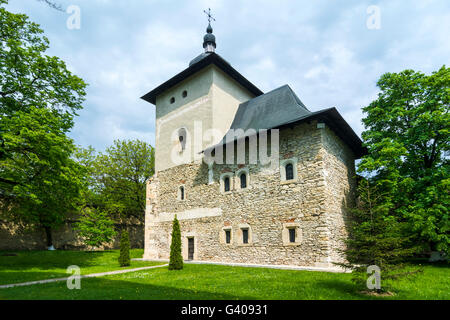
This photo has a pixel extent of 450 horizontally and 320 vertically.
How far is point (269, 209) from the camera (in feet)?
39.9

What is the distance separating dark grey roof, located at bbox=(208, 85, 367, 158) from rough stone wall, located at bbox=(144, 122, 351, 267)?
26.9 inches

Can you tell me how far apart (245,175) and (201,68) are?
776 cm

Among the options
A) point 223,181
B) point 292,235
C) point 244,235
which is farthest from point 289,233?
point 223,181

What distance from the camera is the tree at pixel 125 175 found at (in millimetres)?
23766

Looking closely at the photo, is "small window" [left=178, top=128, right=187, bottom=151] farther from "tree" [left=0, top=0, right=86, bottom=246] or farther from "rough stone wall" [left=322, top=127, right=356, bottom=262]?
"rough stone wall" [left=322, top=127, right=356, bottom=262]

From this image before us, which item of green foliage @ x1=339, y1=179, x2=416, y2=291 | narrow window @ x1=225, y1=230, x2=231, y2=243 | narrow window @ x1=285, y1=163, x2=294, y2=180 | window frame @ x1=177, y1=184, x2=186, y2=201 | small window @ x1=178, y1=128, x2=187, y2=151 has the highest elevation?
small window @ x1=178, y1=128, x2=187, y2=151

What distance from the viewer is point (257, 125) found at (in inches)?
553

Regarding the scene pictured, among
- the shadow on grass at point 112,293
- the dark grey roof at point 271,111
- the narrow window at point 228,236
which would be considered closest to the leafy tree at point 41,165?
the shadow on grass at point 112,293

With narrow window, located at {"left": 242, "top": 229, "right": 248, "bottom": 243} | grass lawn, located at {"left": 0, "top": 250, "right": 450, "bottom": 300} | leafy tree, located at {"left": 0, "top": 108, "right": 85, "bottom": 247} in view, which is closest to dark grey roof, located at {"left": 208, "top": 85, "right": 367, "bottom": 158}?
narrow window, located at {"left": 242, "top": 229, "right": 248, "bottom": 243}

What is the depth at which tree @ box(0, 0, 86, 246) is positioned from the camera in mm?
10742

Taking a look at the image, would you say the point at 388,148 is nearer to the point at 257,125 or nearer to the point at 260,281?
the point at 257,125

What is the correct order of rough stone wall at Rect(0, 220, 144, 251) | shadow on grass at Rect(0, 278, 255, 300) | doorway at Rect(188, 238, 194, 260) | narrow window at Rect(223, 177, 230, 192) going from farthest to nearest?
rough stone wall at Rect(0, 220, 144, 251) < doorway at Rect(188, 238, 194, 260) < narrow window at Rect(223, 177, 230, 192) < shadow on grass at Rect(0, 278, 255, 300)

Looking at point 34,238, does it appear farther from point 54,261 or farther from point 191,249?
point 191,249
